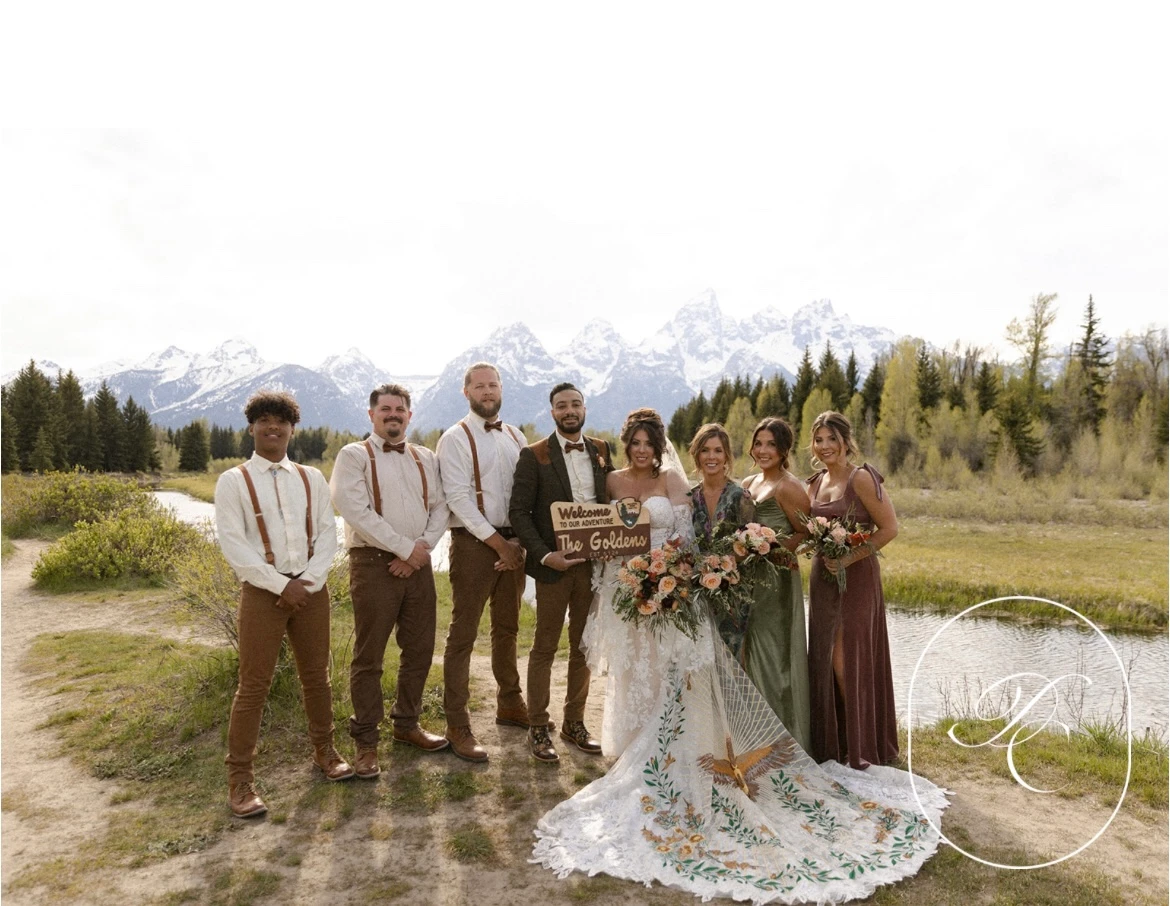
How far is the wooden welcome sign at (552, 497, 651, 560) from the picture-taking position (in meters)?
5.04

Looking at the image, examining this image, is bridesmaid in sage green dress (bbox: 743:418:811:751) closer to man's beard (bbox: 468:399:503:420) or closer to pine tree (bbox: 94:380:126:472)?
man's beard (bbox: 468:399:503:420)

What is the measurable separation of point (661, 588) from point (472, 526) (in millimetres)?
1622

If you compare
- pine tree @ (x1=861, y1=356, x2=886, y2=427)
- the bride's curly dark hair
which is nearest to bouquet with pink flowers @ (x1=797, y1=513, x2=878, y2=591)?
the bride's curly dark hair

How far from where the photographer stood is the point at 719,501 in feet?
17.1

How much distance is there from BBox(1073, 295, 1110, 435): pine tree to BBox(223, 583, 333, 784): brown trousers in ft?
157

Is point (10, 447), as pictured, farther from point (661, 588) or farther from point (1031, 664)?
point (1031, 664)

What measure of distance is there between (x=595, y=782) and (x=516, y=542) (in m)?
1.88

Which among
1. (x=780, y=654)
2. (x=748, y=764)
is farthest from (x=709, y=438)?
(x=748, y=764)

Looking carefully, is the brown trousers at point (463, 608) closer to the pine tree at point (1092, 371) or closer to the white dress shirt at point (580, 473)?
the white dress shirt at point (580, 473)

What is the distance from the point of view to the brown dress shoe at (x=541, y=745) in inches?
218

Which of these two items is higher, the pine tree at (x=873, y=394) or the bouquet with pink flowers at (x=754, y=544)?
the pine tree at (x=873, y=394)

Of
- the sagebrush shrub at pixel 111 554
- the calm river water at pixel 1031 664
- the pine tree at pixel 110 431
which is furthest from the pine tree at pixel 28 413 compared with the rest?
the calm river water at pixel 1031 664

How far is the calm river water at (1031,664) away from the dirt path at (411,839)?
3.85 m

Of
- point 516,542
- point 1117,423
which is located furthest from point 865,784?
point 1117,423
